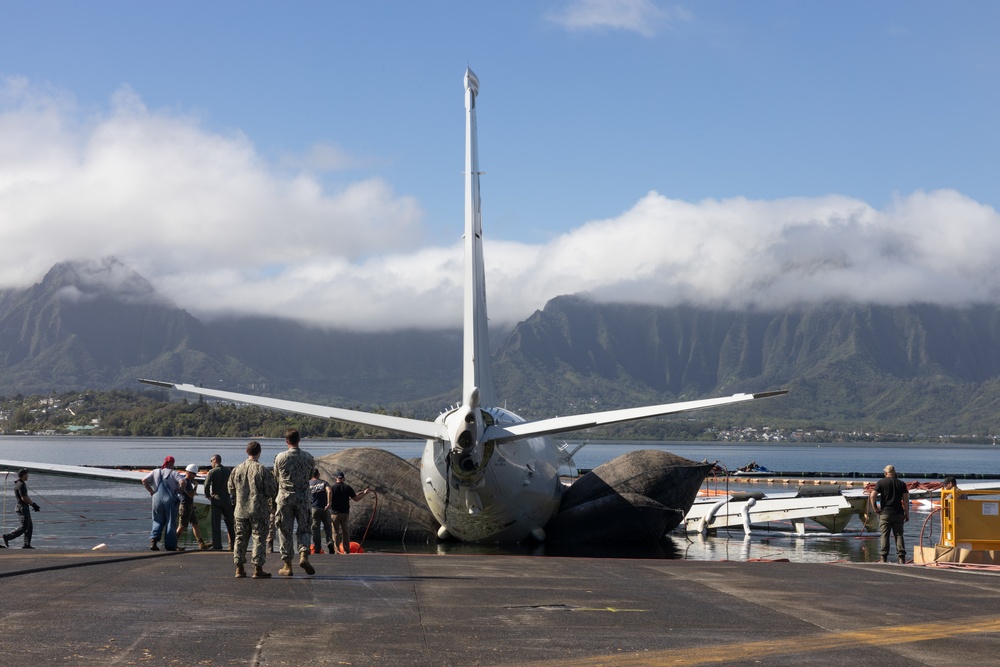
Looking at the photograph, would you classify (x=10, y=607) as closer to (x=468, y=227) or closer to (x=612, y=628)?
(x=612, y=628)

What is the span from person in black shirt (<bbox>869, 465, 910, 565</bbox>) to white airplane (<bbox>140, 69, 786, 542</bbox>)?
6267 mm

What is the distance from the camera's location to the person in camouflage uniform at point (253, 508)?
1614 cm

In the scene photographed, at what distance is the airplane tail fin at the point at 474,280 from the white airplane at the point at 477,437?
0.03 meters

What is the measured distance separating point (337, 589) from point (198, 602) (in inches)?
95.1

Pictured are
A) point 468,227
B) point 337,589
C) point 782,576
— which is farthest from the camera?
point 468,227

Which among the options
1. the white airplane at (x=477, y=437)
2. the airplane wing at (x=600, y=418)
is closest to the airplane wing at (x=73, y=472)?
the white airplane at (x=477, y=437)

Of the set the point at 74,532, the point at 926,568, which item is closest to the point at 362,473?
the point at 74,532

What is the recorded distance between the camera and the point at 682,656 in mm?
10398

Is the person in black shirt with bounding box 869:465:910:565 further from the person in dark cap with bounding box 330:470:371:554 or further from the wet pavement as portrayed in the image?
the person in dark cap with bounding box 330:470:371:554

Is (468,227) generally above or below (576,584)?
above

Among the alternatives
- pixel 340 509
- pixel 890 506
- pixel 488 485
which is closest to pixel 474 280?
pixel 488 485

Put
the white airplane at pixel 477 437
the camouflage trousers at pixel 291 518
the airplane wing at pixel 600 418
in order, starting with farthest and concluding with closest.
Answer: the white airplane at pixel 477 437 → the airplane wing at pixel 600 418 → the camouflage trousers at pixel 291 518

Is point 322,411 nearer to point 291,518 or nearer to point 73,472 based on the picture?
point 291,518

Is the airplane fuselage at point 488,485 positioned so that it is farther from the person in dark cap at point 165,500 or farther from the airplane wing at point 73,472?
the airplane wing at point 73,472
